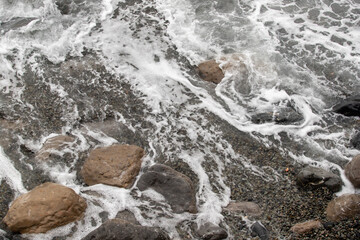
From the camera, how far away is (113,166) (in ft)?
18.0

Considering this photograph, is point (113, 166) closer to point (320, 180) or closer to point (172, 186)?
point (172, 186)

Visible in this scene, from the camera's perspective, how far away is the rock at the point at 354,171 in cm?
526

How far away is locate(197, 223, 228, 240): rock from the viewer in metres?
4.69

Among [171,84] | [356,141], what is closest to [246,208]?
[356,141]

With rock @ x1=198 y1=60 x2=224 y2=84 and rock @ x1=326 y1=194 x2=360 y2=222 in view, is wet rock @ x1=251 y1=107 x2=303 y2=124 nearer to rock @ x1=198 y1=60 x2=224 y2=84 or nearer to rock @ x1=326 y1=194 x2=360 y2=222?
rock @ x1=198 y1=60 x2=224 y2=84

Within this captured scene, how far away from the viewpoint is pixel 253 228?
4.84m

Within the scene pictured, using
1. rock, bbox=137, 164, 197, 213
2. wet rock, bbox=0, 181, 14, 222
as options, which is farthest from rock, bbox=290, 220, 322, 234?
wet rock, bbox=0, 181, 14, 222

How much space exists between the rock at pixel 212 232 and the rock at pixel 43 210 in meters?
1.80

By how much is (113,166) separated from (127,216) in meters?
0.89

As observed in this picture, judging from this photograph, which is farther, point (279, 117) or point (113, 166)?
point (279, 117)

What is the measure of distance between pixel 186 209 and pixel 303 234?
169 cm

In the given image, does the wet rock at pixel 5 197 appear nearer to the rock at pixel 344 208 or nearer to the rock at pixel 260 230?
the rock at pixel 260 230

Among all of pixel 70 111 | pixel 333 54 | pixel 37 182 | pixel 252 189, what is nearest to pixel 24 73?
pixel 70 111

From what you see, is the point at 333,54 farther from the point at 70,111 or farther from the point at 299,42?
the point at 70,111
